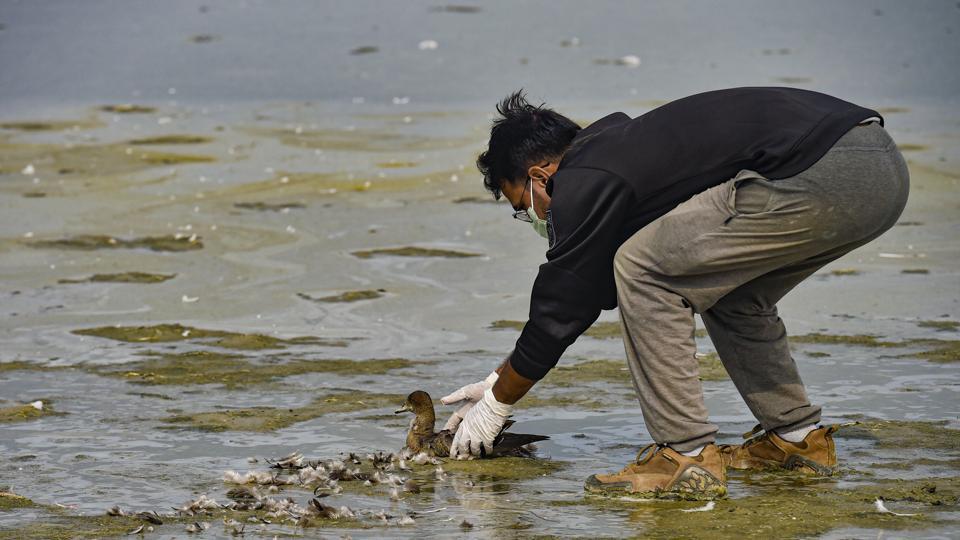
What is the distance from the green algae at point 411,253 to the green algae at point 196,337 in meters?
2.15

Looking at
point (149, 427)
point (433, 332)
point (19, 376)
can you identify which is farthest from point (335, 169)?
point (149, 427)

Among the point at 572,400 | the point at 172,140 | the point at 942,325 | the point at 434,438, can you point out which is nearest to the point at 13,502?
the point at 434,438

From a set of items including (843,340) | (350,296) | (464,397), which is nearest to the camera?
(464,397)

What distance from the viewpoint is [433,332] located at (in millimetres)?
8750

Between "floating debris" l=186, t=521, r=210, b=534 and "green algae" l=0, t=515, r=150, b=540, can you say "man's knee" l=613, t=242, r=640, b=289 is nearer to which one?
"floating debris" l=186, t=521, r=210, b=534

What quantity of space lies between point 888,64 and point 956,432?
1332 centimetres

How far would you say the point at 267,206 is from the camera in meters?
12.6

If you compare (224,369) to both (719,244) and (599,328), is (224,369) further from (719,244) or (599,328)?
(719,244)

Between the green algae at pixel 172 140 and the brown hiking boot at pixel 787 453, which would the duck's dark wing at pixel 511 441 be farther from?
the green algae at pixel 172 140

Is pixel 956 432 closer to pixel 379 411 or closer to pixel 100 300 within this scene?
pixel 379 411

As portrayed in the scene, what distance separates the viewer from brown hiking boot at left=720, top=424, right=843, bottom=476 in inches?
221

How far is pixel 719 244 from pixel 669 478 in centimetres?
83

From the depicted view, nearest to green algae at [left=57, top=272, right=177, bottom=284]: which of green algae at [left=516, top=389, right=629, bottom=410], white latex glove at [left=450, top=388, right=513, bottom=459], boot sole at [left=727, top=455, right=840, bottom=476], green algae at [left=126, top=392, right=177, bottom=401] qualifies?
green algae at [left=126, top=392, right=177, bottom=401]

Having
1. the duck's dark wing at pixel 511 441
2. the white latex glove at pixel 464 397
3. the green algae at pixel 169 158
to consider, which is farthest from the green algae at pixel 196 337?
the green algae at pixel 169 158
